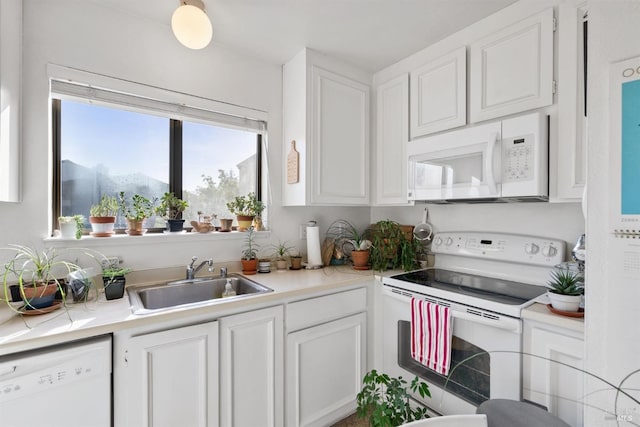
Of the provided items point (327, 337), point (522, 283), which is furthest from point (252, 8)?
point (522, 283)

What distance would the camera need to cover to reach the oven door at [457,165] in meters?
1.51

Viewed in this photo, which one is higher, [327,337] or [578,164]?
[578,164]

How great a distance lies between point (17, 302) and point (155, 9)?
1.63 metres

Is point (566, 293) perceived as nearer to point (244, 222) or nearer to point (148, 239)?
point (244, 222)

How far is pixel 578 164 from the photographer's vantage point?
1332 mm

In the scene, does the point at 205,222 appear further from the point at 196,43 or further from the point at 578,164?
the point at 578,164

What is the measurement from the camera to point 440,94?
186 cm

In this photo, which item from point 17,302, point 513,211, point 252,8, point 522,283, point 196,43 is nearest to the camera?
point 17,302

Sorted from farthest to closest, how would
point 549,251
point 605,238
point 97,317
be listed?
point 549,251, point 97,317, point 605,238

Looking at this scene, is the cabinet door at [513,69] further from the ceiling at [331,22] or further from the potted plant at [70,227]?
the potted plant at [70,227]

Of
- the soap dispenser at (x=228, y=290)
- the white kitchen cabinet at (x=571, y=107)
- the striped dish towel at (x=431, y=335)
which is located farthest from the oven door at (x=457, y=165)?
the soap dispenser at (x=228, y=290)

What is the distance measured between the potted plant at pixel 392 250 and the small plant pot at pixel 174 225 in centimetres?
133

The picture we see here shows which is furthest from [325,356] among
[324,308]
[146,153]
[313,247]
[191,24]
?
[191,24]

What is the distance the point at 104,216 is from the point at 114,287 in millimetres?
436
